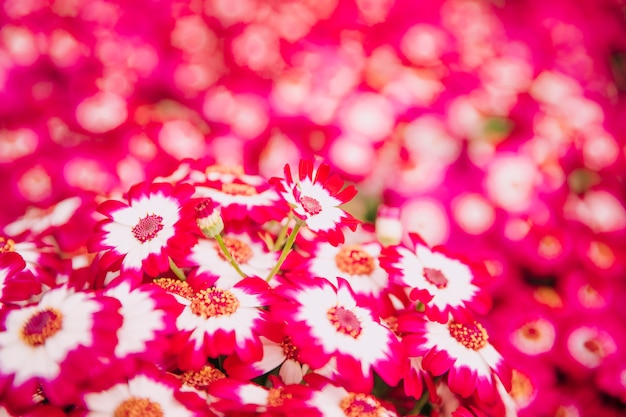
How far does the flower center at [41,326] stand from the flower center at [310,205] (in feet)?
0.73

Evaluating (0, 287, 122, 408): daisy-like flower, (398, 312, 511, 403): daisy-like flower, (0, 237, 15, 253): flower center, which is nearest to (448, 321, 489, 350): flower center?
(398, 312, 511, 403): daisy-like flower

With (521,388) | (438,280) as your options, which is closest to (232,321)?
(438,280)

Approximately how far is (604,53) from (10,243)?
1.39 metres

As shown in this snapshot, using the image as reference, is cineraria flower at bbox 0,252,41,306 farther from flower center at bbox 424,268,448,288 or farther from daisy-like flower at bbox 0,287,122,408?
flower center at bbox 424,268,448,288

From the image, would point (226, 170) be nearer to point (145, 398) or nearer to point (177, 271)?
point (177, 271)

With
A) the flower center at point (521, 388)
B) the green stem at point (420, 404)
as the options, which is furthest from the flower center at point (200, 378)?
the flower center at point (521, 388)

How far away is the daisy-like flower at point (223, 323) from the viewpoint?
45 cm

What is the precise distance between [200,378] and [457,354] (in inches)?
9.2

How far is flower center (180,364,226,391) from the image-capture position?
479 mm

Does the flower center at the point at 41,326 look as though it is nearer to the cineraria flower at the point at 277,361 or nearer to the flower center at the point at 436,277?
the cineraria flower at the point at 277,361

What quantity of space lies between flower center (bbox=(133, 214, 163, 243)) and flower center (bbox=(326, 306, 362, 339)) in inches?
6.9

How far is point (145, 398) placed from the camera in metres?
0.45

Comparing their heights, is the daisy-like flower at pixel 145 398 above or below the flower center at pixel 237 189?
below

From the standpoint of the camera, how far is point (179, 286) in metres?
0.52
